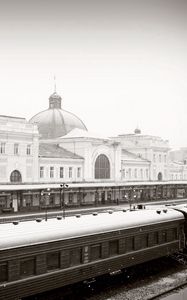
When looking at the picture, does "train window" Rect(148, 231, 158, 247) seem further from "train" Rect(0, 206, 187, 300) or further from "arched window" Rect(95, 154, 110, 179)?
"arched window" Rect(95, 154, 110, 179)

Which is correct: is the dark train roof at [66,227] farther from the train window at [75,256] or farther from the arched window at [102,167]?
the arched window at [102,167]

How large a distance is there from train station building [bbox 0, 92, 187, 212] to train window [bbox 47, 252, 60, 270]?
60.6ft

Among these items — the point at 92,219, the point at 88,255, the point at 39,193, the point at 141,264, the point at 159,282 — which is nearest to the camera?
the point at 88,255

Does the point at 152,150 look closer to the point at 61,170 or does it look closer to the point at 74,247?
the point at 61,170

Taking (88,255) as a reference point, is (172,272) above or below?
below

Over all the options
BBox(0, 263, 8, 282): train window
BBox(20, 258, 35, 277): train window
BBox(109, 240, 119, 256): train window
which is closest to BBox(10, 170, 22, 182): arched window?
BBox(109, 240, 119, 256): train window

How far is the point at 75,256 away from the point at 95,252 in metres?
0.99

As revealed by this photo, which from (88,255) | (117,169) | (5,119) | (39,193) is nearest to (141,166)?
(117,169)

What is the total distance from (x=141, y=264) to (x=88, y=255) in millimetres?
4531

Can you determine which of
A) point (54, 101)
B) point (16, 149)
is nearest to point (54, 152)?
point (16, 149)

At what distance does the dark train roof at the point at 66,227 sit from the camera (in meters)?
11.7

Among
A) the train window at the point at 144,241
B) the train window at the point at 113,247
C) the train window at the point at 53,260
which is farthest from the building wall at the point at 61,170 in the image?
the train window at the point at 53,260

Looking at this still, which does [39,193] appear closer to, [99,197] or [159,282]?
[99,197]

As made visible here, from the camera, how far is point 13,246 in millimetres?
11367
